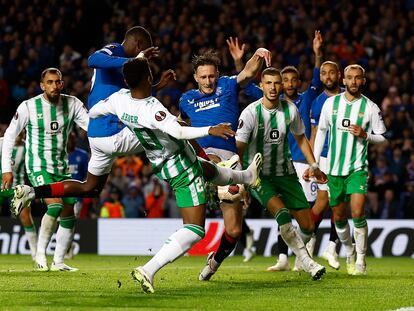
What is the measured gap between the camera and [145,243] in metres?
19.3

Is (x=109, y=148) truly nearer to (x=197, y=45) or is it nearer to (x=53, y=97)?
(x=53, y=97)

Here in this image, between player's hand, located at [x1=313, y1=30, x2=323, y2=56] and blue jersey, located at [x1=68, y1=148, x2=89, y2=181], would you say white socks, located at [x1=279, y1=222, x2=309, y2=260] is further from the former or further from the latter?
blue jersey, located at [x1=68, y1=148, x2=89, y2=181]

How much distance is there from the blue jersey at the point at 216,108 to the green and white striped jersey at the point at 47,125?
2.02 metres

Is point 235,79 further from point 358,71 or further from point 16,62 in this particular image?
point 16,62

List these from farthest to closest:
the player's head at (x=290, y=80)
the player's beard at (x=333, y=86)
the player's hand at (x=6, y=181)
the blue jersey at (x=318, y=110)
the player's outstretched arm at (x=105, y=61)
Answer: the blue jersey at (x=318, y=110) → the player's beard at (x=333, y=86) → the player's head at (x=290, y=80) → the player's hand at (x=6, y=181) → the player's outstretched arm at (x=105, y=61)

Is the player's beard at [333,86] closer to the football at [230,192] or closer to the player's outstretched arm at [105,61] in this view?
the football at [230,192]

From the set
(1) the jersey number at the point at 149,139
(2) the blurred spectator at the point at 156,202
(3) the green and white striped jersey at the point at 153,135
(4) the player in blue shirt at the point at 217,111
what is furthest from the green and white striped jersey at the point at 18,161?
(1) the jersey number at the point at 149,139

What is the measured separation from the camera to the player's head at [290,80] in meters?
13.7

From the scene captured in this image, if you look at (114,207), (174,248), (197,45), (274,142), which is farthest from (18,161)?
(174,248)

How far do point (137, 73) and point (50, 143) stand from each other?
4.19 metres

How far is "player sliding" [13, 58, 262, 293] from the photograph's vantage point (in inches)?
370

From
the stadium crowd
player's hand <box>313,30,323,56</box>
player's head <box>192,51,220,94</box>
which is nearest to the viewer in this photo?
player's head <box>192,51,220,94</box>

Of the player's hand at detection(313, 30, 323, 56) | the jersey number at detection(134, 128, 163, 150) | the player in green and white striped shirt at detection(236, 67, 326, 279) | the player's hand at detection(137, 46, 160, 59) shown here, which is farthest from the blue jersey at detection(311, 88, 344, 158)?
the jersey number at detection(134, 128, 163, 150)

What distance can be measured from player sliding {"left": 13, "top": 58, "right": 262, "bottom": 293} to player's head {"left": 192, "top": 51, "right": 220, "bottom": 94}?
1.87 meters
